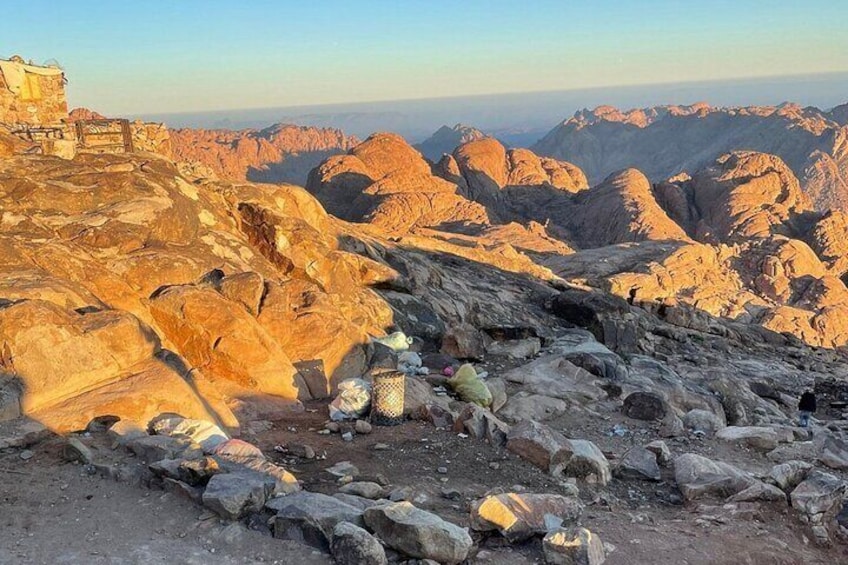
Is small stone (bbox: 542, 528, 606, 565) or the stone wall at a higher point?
the stone wall

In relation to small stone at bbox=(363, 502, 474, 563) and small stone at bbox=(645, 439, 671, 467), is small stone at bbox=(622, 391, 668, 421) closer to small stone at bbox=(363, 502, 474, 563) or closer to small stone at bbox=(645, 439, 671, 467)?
small stone at bbox=(645, 439, 671, 467)

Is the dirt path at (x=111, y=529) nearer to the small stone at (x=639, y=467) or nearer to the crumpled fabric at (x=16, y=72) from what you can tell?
the small stone at (x=639, y=467)

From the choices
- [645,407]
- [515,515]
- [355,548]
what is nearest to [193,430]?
[355,548]

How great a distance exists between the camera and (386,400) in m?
8.23

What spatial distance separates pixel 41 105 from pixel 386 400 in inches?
965

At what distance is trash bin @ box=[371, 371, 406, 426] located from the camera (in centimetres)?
822

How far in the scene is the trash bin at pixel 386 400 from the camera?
8.22 m

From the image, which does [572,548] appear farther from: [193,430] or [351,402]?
[351,402]

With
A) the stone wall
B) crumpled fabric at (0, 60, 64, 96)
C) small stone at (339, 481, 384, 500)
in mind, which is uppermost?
crumpled fabric at (0, 60, 64, 96)

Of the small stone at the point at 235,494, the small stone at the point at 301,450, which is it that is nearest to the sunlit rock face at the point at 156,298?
the small stone at the point at 301,450

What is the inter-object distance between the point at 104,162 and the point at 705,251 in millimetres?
34482

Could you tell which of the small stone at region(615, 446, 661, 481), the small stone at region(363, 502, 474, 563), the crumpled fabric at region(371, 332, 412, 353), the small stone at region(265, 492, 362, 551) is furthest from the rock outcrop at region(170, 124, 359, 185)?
the small stone at region(363, 502, 474, 563)

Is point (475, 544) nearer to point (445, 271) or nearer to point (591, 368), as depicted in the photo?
point (591, 368)

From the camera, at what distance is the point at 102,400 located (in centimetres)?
718
